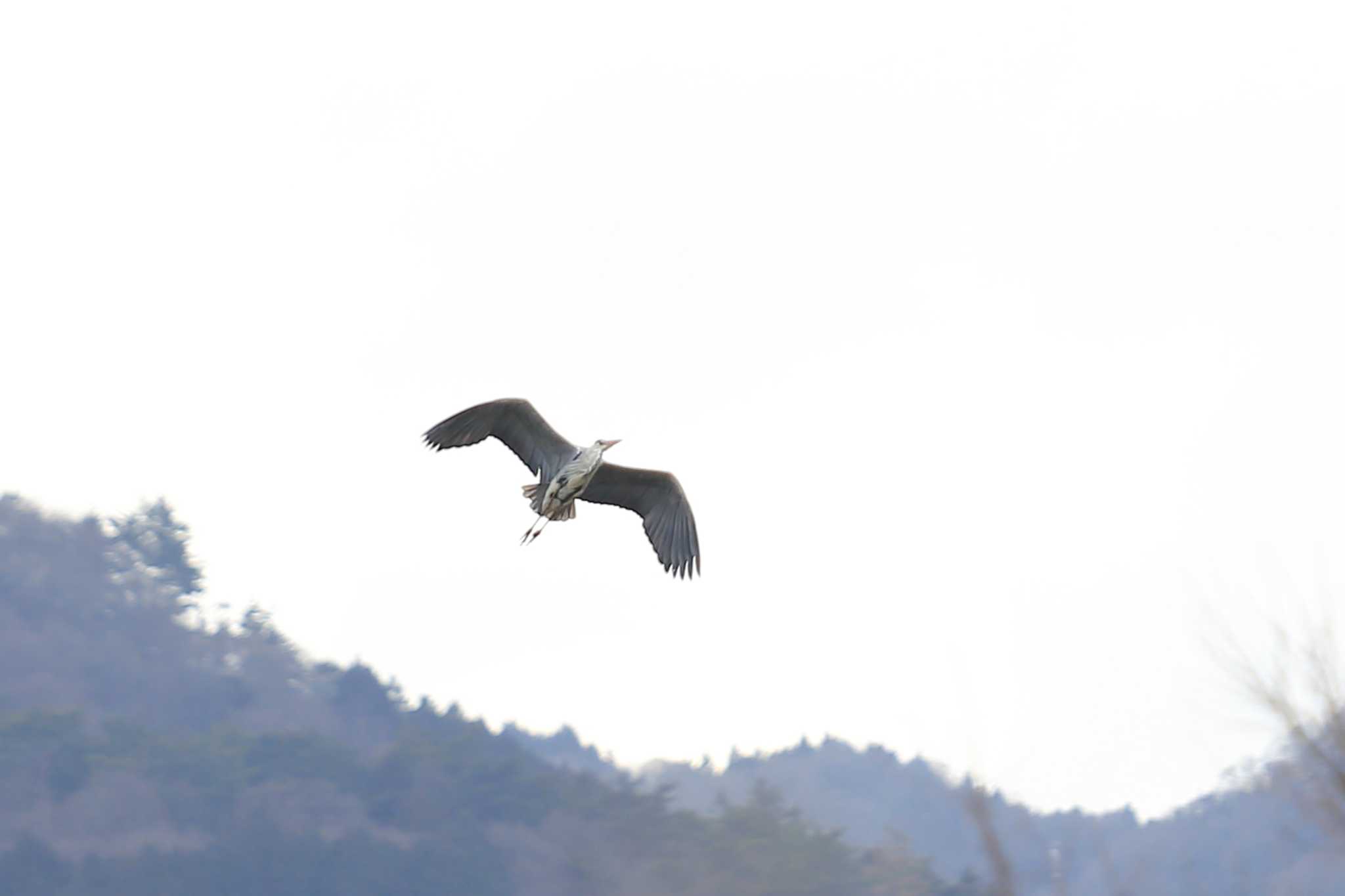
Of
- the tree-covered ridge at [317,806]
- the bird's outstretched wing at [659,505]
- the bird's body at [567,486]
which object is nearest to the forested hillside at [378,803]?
the tree-covered ridge at [317,806]

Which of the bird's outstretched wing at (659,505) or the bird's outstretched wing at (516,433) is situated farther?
the bird's outstretched wing at (659,505)

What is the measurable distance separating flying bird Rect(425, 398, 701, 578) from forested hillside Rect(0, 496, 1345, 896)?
1809 cm

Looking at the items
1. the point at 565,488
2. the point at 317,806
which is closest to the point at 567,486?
the point at 565,488

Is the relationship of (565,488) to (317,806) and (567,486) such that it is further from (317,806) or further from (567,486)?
(317,806)

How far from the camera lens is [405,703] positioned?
61.8 m

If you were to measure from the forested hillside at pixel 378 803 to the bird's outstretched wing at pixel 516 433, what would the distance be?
62.8 feet

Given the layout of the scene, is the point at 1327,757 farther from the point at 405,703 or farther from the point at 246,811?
the point at 405,703

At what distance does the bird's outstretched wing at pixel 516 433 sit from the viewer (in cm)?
1418

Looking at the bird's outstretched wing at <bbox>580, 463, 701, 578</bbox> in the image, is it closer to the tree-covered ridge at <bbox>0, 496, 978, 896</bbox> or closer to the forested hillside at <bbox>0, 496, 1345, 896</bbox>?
the forested hillside at <bbox>0, 496, 1345, 896</bbox>

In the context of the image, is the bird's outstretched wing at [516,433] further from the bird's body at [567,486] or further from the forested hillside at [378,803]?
the forested hillside at [378,803]

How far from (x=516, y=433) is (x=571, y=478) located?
65 cm

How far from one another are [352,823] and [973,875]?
19.6 meters

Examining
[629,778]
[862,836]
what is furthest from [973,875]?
[862,836]

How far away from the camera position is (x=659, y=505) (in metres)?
15.0
